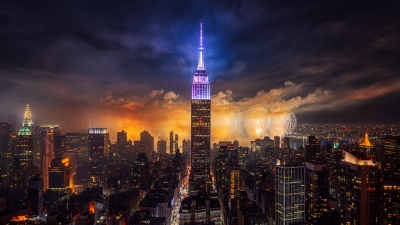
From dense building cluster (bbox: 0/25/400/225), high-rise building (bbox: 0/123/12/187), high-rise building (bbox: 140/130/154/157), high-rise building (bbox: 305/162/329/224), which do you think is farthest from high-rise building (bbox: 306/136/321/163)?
high-rise building (bbox: 0/123/12/187)

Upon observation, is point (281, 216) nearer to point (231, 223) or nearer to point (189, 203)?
point (231, 223)

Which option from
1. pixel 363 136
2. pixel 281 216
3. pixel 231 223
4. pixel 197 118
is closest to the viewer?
pixel 363 136

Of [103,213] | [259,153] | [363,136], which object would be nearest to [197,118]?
[259,153]

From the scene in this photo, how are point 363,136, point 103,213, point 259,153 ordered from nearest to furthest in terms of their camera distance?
1. point 363,136
2. point 103,213
3. point 259,153

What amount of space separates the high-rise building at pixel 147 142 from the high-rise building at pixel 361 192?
23.3ft

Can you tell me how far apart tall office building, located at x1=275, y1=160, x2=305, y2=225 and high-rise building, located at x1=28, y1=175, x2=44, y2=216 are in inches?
281

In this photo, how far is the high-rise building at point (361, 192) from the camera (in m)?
7.71

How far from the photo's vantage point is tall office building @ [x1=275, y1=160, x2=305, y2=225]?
9922 millimetres

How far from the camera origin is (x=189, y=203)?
40.5ft

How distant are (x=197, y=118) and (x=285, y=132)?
8591 millimetres

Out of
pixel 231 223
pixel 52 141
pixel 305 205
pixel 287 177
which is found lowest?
pixel 231 223

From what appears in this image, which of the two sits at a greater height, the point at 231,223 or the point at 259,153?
the point at 259,153

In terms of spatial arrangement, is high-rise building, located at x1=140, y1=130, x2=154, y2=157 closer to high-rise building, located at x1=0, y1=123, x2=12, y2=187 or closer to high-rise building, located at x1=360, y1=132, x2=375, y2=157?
high-rise building, located at x1=0, y1=123, x2=12, y2=187

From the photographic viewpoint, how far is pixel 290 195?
33.1 ft
